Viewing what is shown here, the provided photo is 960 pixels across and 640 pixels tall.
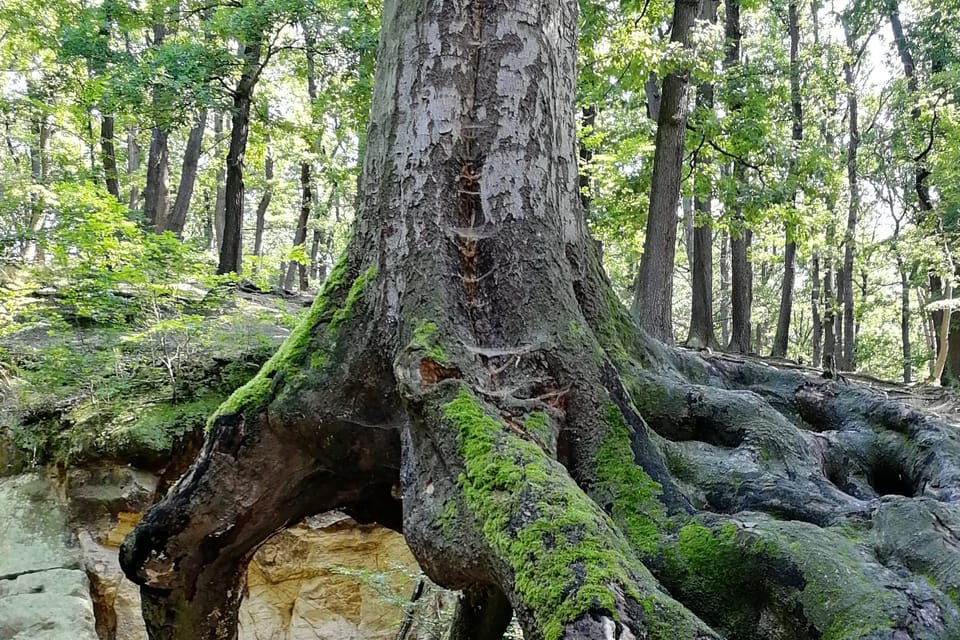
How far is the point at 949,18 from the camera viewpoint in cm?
1374

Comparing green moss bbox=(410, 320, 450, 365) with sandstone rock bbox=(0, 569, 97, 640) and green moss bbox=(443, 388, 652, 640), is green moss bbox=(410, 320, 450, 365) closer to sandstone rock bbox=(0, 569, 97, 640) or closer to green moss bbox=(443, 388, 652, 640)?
green moss bbox=(443, 388, 652, 640)

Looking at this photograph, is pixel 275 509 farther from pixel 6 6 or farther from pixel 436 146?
pixel 6 6

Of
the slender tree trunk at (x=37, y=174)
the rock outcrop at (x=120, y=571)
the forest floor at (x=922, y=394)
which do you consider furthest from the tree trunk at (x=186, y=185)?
the forest floor at (x=922, y=394)

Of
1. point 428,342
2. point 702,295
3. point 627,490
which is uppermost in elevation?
point 702,295

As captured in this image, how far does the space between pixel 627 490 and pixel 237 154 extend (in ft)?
37.4

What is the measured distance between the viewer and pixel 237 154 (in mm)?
12148

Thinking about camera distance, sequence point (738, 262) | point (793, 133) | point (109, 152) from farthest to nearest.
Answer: point (793, 133)
point (738, 262)
point (109, 152)

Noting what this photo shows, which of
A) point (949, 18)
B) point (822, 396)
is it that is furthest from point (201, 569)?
point (949, 18)

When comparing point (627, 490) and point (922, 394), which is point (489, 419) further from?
point (922, 394)

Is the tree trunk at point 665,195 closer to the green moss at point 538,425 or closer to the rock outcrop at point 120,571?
the rock outcrop at point 120,571

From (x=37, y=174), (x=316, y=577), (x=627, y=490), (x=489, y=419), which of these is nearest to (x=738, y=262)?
(x=316, y=577)

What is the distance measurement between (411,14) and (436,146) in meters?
0.83

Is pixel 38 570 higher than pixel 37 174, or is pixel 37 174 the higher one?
pixel 37 174

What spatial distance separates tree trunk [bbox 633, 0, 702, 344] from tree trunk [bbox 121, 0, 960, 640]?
467 centimetres
